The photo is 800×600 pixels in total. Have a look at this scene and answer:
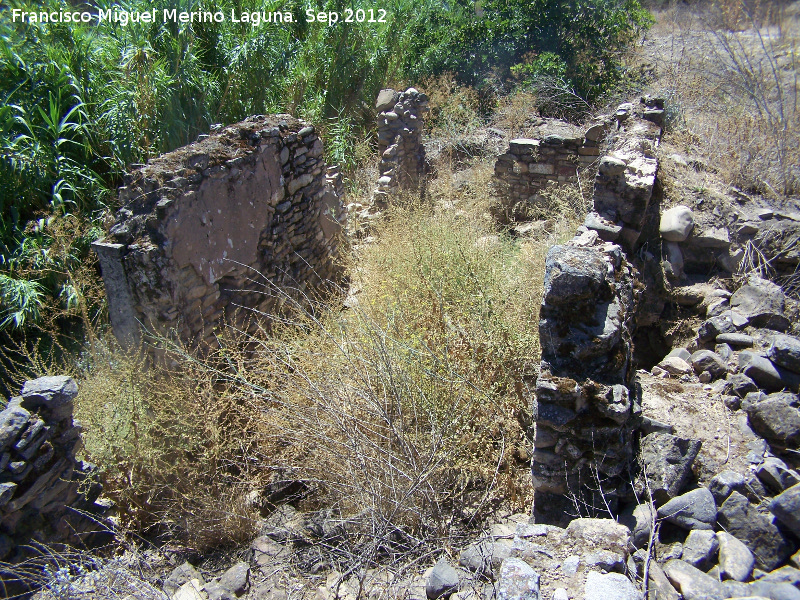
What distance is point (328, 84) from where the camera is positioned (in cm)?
1039

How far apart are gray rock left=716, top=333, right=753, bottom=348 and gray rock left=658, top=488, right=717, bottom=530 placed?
1.75 meters

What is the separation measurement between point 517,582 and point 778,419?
192cm

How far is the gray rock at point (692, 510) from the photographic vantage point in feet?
7.81

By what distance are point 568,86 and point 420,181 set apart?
13.1 feet

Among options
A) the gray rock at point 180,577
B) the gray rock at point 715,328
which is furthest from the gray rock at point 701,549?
the gray rock at point 180,577

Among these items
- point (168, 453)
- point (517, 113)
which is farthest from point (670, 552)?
point (517, 113)

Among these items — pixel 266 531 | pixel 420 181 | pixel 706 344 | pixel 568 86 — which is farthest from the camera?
pixel 568 86

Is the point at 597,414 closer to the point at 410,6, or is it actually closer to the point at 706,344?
the point at 706,344

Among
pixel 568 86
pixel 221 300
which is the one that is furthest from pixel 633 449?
pixel 568 86

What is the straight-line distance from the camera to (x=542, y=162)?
762 cm

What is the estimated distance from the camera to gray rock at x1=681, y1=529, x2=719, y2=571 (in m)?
2.19

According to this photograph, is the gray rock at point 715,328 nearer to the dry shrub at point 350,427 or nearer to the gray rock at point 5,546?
the dry shrub at point 350,427

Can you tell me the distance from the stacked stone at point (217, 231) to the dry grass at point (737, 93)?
4.81m

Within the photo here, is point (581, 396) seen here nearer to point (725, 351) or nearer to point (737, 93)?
point (725, 351)
